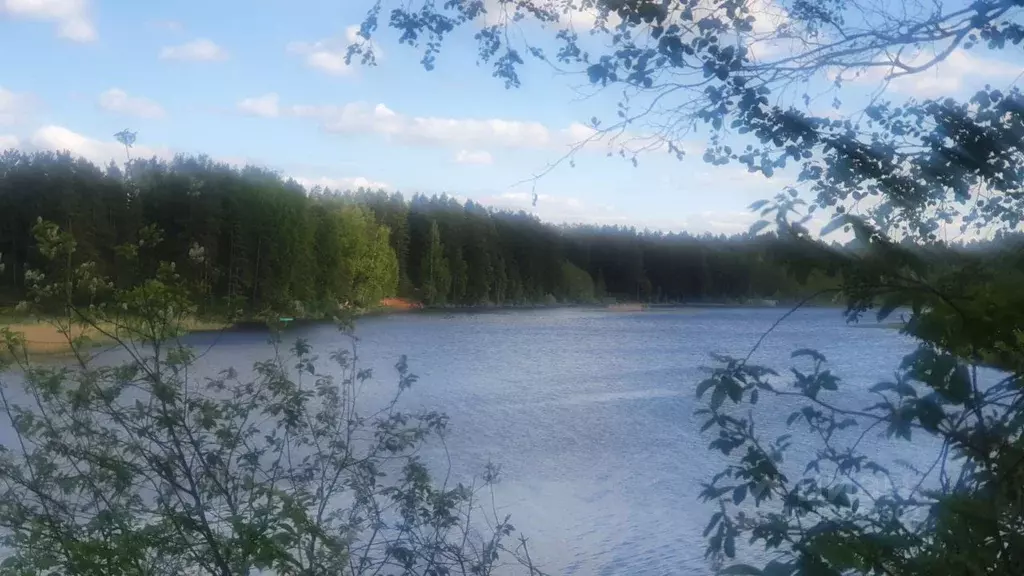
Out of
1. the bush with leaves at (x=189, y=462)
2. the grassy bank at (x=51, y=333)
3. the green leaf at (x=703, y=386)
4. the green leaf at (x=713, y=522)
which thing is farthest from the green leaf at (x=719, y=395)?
the grassy bank at (x=51, y=333)

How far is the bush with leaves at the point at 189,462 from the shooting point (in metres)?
2.61

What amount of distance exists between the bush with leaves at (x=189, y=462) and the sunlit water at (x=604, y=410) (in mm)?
305

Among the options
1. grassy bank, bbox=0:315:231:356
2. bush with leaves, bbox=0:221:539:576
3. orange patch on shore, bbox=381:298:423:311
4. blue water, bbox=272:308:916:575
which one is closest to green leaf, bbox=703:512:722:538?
blue water, bbox=272:308:916:575

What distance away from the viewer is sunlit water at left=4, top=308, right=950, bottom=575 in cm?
297

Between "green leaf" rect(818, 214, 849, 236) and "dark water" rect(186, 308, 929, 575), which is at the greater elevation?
"green leaf" rect(818, 214, 849, 236)

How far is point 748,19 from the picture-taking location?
262 cm

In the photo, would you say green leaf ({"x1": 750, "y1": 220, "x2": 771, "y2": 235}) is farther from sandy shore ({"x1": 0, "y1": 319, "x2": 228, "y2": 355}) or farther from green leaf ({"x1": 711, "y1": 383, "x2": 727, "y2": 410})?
sandy shore ({"x1": 0, "y1": 319, "x2": 228, "y2": 355})

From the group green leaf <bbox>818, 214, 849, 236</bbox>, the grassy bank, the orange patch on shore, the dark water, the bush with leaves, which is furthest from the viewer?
the orange patch on shore

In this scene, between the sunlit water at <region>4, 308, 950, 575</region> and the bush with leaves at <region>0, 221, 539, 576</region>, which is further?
the sunlit water at <region>4, 308, 950, 575</region>

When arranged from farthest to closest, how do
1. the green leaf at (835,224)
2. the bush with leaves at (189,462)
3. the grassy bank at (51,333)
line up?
the grassy bank at (51,333)
the bush with leaves at (189,462)
the green leaf at (835,224)

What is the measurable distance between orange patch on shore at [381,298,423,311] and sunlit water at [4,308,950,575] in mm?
184

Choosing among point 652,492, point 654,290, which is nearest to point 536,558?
point 652,492

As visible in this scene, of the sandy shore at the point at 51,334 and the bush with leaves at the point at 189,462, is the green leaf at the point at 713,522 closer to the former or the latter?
the bush with leaves at the point at 189,462

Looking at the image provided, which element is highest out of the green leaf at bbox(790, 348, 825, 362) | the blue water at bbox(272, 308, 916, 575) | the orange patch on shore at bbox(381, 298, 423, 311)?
the orange patch on shore at bbox(381, 298, 423, 311)
